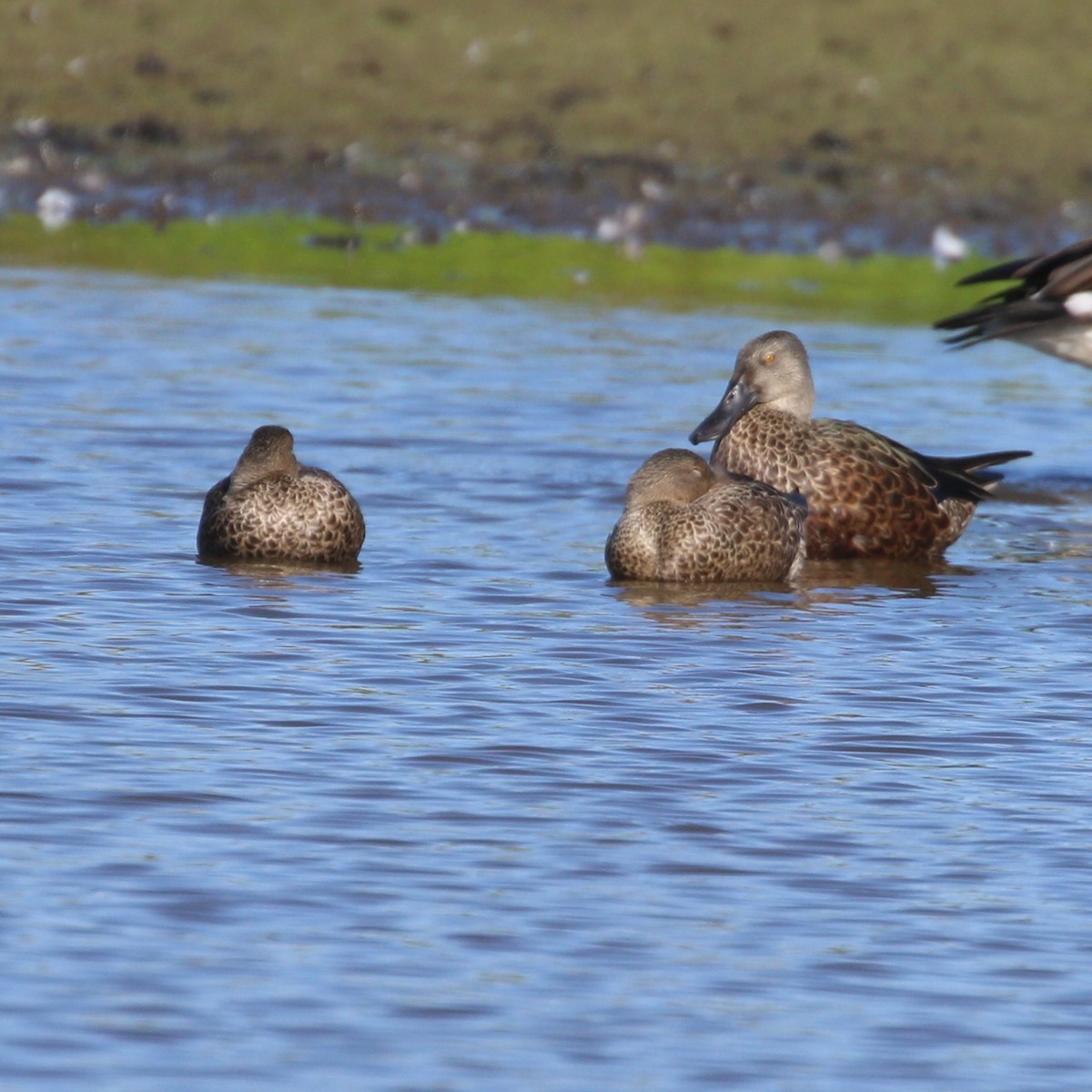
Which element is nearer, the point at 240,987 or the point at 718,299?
the point at 240,987

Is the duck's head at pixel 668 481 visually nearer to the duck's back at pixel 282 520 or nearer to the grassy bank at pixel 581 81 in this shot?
the duck's back at pixel 282 520

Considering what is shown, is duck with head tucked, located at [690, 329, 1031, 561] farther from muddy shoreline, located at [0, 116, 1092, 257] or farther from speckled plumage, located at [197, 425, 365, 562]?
muddy shoreline, located at [0, 116, 1092, 257]

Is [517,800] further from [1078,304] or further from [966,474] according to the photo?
[1078,304]

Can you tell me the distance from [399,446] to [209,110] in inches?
432

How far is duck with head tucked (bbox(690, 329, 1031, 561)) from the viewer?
972 centimetres

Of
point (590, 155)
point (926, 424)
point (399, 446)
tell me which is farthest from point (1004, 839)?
point (590, 155)

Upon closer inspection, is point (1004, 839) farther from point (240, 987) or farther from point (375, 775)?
point (240, 987)

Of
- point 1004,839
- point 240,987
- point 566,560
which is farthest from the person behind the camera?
point 566,560

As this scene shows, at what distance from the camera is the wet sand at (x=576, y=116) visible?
2061 centimetres

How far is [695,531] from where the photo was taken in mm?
8773

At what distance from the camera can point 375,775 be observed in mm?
6000

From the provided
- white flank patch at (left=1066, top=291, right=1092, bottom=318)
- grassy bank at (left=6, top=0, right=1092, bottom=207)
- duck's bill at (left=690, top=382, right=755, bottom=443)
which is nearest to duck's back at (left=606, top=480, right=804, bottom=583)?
duck's bill at (left=690, top=382, right=755, bottom=443)

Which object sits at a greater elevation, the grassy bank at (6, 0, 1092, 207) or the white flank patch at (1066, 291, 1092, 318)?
the grassy bank at (6, 0, 1092, 207)

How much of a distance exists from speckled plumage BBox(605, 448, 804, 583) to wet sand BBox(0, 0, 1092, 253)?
11.0 meters
